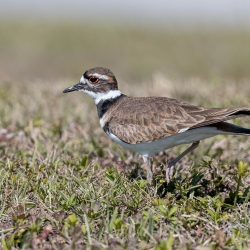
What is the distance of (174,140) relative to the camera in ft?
16.3

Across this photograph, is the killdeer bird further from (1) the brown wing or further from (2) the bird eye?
(2) the bird eye

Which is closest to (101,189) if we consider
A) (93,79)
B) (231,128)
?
(231,128)

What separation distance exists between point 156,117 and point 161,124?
133 millimetres

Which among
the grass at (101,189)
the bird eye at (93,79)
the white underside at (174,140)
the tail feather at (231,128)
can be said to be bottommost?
the grass at (101,189)

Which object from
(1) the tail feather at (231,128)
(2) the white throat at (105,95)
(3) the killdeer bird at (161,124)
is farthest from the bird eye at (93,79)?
(1) the tail feather at (231,128)

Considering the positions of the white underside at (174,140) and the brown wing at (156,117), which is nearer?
the brown wing at (156,117)

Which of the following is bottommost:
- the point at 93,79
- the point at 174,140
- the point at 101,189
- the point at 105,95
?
the point at 101,189

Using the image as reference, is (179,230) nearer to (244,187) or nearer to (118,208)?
(118,208)

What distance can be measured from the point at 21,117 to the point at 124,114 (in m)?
2.55

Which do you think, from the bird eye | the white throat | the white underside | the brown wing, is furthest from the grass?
the bird eye

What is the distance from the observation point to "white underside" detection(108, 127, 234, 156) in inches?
189

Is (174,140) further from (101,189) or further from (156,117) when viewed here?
(101,189)

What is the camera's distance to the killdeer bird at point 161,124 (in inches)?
186

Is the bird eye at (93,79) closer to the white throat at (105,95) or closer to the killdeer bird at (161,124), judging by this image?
the white throat at (105,95)
